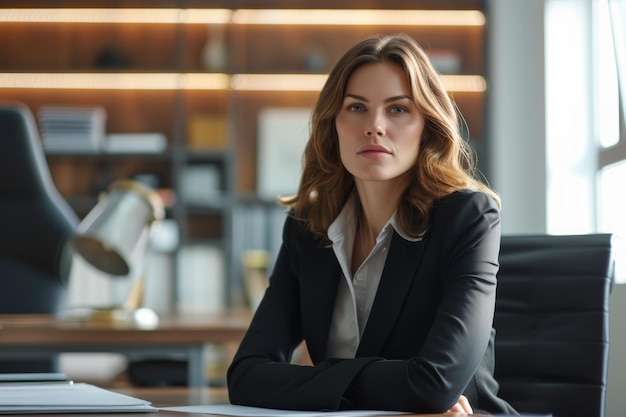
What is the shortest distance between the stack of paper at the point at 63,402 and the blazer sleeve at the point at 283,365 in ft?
0.71

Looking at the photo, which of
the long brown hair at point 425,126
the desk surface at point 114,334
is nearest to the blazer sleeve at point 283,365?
the long brown hair at point 425,126

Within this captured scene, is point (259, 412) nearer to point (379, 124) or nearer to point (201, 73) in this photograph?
point (379, 124)

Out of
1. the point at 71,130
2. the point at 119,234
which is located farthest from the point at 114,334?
the point at 71,130

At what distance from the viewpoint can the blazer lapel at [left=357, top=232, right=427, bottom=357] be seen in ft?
4.73

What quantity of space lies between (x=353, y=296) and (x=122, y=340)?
86 cm

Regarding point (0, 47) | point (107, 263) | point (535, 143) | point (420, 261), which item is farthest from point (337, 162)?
point (0, 47)

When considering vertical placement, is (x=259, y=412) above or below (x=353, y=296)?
below

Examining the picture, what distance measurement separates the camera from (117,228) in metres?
2.39

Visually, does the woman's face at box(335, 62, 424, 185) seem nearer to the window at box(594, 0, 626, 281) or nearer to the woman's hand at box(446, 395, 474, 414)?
the woman's hand at box(446, 395, 474, 414)

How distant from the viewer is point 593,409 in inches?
60.7

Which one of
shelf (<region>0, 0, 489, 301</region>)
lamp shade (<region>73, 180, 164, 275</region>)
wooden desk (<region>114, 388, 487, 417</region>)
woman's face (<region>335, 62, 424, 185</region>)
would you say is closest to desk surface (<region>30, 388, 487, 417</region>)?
wooden desk (<region>114, 388, 487, 417</region>)

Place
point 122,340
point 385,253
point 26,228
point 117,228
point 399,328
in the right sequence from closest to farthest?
point 399,328
point 385,253
point 122,340
point 117,228
point 26,228

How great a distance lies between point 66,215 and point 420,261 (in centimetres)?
172

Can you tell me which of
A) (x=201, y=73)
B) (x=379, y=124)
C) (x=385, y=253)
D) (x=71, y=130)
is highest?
(x=201, y=73)
